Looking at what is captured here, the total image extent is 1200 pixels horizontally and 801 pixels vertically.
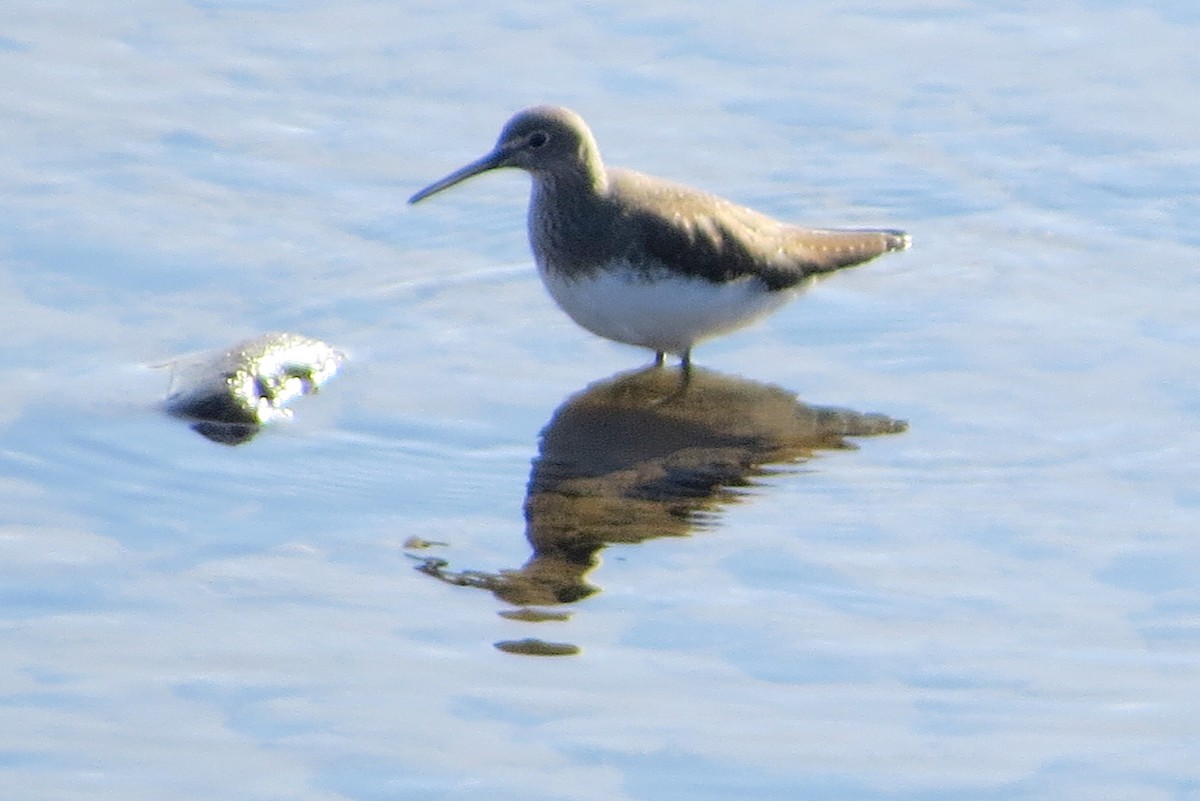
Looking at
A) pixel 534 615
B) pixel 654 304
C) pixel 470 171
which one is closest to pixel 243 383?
pixel 470 171

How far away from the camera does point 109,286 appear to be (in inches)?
332

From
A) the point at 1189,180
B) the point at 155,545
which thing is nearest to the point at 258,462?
the point at 155,545

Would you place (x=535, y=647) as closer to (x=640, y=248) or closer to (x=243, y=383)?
(x=243, y=383)

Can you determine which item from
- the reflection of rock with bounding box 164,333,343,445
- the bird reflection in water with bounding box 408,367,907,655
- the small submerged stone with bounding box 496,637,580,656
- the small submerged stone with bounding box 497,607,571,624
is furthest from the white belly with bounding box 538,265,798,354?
the small submerged stone with bounding box 496,637,580,656

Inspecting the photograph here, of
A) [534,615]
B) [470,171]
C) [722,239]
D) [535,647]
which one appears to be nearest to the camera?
[535,647]

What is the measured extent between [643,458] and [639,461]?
0.04 meters

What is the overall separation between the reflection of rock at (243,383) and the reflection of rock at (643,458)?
3.08 ft

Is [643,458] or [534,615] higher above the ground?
[643,458]

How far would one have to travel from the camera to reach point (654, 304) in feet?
26.1

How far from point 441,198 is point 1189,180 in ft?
10.8

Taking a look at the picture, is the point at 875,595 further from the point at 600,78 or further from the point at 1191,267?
the point at 600,78

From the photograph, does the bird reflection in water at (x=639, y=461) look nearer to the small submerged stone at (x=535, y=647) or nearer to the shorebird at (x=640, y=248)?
the small submerged stone at (x=535, y=647)

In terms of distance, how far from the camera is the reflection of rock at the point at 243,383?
7.48 m

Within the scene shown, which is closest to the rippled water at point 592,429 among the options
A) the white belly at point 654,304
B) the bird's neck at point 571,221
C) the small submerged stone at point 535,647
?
the small submerged stone at point 535,647
